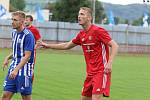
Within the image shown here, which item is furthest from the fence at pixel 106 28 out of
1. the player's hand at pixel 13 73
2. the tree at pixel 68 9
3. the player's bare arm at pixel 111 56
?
the player's bare arm at pixel 111 56

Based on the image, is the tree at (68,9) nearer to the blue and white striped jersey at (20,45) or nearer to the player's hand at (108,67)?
the blue and white striped jersey at (20,45)

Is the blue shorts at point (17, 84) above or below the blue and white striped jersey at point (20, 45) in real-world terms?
below

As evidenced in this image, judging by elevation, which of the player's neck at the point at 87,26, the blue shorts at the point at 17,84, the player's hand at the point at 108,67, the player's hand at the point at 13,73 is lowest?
the blue shorts at the point at 17,84

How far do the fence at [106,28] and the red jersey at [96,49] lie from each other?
38223mm

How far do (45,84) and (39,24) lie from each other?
3342cm

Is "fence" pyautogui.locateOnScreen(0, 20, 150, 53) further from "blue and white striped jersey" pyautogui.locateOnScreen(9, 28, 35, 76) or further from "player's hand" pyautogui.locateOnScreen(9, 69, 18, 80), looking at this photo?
"player's hand" pyautogui.locateOnScreen(9, 69, 18, 80)

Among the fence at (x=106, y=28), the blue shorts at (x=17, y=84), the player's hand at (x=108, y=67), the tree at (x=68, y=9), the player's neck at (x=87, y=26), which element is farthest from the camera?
the tree at (x=68, y=9)

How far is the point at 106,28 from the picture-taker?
5366 cm

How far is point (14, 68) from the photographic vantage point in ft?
31.8

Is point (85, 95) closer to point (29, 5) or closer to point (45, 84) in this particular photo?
point (45, 84)

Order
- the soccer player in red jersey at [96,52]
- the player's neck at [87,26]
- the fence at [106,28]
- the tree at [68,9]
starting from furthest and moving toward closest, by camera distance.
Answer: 1. the tree at [68,9]
2. the fence at [106,28]
3. the player's neck at [87,26]
4. the soccer player in red jersey at [96,52]

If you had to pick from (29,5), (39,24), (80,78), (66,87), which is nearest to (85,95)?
(66,87)

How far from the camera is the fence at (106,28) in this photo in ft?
158

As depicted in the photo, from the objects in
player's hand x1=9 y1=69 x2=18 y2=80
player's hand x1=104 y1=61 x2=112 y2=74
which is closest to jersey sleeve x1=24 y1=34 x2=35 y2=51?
player's hand x1=9 y1=69 x2=18 y2=80
